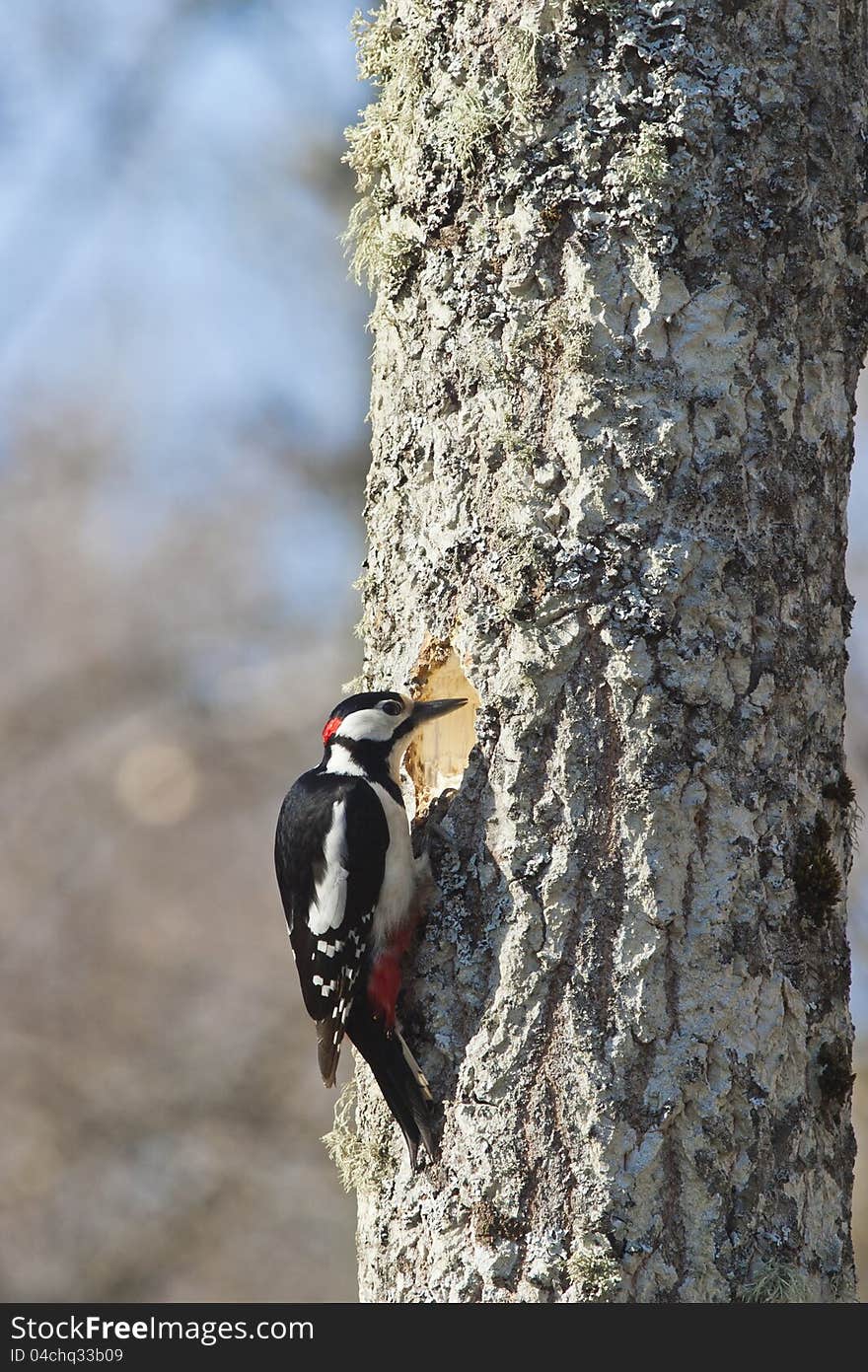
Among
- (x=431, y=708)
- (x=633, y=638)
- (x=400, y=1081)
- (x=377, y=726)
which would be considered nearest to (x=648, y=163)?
(x=633, y=638)

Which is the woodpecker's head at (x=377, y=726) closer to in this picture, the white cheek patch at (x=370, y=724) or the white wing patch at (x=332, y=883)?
the white cheek patch at (x=370, y=724)

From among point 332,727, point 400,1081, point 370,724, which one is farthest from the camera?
point 332,727

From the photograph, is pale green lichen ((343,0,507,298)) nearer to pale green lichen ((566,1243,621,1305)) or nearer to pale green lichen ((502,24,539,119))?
pale green lichen ((502,24,539,119))

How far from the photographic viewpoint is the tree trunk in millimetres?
2162

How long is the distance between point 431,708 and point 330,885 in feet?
1.46

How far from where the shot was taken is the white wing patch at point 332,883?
2734 millimetres

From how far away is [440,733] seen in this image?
9.01ft

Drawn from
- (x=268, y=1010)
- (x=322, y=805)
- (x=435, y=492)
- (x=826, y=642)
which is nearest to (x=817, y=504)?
(x=826, y=642)

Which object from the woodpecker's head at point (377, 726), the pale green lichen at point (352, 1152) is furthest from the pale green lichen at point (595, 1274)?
the woodpecker's head at point (377, 726)

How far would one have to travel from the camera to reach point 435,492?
2.51 meters

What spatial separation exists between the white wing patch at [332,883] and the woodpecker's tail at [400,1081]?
0.27 m

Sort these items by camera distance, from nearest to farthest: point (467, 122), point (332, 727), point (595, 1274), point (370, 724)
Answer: point (595, 1274)
point (467, 122)
point (370, 724)
point (332, 727)

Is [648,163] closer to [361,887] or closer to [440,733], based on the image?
[440,733]

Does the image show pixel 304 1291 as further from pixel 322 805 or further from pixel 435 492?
pixel 435 492
